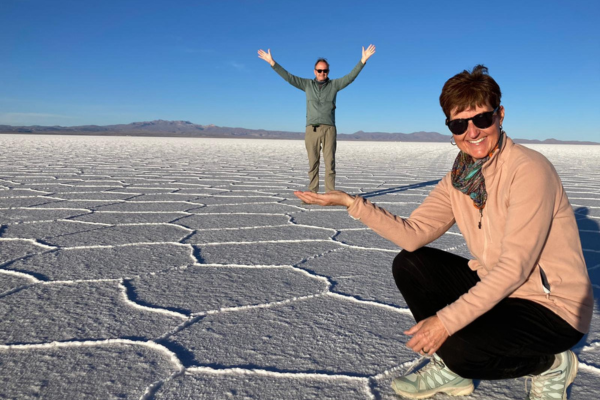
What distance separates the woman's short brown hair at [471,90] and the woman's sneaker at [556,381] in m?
0.58

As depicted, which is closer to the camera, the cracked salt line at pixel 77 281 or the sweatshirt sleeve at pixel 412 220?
the sweatshirt sleeve at pixel 412 220

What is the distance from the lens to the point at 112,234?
2.84m

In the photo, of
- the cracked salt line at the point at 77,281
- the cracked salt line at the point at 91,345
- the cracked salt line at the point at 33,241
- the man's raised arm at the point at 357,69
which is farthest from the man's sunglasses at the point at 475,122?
the man's raised arm at the point at 357,69

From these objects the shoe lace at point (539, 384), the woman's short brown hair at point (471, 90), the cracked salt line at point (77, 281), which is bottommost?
the cracked salt line at point (77, 281)

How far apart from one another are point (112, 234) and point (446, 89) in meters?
2.14

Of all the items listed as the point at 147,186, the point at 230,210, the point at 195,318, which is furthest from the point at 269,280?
the point at 147,186

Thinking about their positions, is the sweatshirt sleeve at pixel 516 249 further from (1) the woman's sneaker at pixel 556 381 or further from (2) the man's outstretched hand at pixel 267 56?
(2) the man's outstretched hand at pixel 267 56

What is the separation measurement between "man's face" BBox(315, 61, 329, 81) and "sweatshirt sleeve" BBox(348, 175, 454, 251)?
9.50 feet

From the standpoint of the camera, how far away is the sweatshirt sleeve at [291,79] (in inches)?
165

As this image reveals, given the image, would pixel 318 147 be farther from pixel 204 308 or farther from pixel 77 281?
pixel 204 308

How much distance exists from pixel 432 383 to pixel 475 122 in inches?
23.6

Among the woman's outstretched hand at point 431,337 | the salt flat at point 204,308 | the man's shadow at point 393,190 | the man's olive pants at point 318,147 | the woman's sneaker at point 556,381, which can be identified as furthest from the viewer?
the man's shadow at point 393,190

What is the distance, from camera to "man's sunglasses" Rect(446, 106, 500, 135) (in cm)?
118

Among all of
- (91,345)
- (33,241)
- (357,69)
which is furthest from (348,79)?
(91,345)
